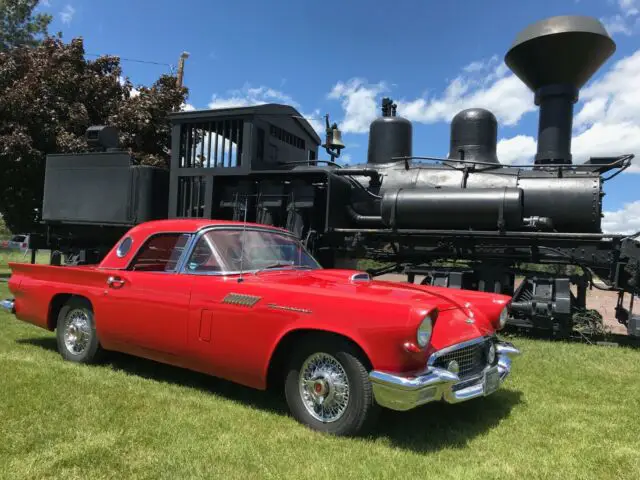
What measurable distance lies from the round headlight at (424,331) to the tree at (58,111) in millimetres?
11777

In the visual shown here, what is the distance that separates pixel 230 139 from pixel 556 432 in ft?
21.9

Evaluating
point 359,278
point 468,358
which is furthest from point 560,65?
point 468,358

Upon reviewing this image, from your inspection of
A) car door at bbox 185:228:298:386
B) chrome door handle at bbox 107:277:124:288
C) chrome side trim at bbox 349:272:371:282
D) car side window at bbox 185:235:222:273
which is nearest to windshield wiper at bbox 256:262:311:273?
car door at bbox 185:228:298:386

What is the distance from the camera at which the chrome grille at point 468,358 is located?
3572mm

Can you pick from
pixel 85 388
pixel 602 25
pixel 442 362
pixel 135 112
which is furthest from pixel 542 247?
pixel 135 112

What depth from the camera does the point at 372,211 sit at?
892cm

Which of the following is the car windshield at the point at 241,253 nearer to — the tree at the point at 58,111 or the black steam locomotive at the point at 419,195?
the black steam locomotive at the point at 419,195

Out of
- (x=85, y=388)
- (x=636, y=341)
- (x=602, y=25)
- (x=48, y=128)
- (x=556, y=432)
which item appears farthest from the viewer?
(x=48, y=128)

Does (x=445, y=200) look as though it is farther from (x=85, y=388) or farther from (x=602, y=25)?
(x=85, y=388)

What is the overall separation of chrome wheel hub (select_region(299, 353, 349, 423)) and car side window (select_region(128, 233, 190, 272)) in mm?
1621

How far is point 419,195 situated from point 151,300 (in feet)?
15.0

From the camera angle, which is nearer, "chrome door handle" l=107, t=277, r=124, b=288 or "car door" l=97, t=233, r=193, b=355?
"car door" l=97, t=233, r=193, b=355

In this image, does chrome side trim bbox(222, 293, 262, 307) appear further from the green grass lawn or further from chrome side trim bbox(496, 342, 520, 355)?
chrome side trim bbox(496, 342, 520, 355)

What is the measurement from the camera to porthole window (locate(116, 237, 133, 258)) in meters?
5.13
